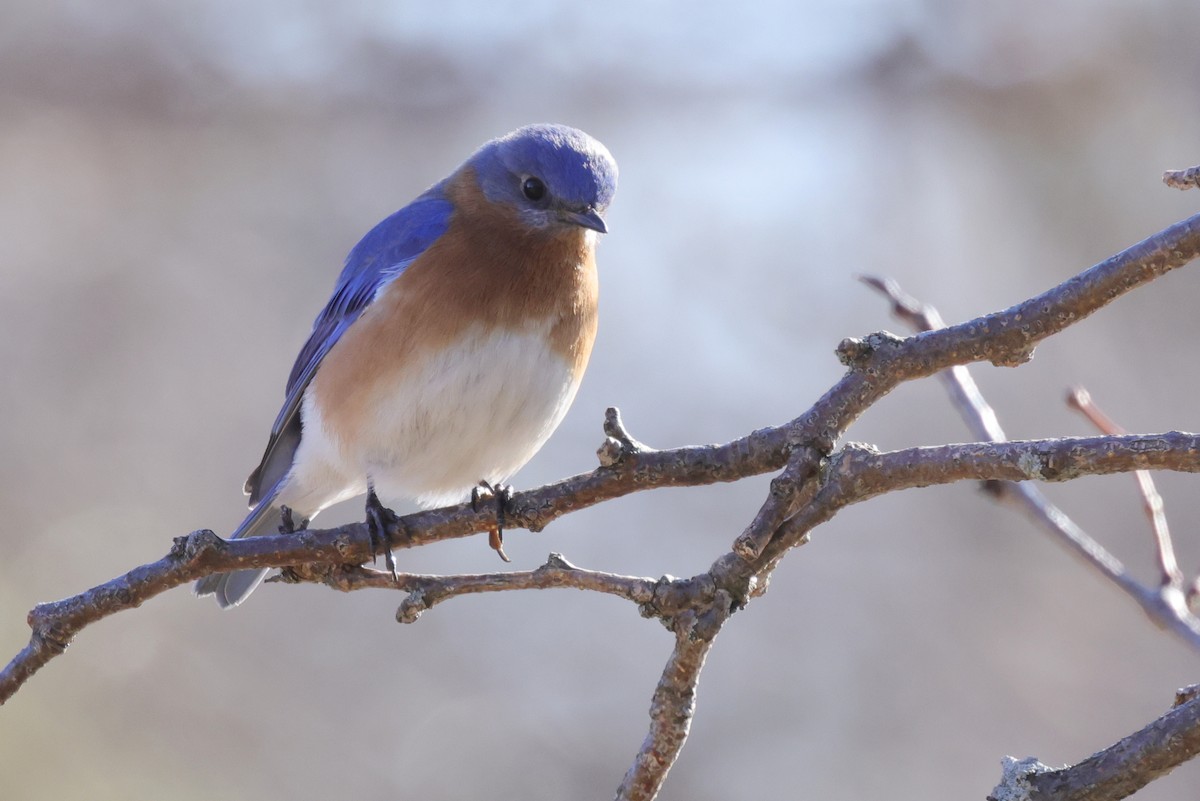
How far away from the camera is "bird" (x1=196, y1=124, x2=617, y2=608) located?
11.6 feet

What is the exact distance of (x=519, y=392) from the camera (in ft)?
11.6

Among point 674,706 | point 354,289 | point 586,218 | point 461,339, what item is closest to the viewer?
point 674,706

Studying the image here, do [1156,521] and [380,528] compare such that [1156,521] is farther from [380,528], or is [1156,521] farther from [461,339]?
[461,339]

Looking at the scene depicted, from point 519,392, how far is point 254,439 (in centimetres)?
453

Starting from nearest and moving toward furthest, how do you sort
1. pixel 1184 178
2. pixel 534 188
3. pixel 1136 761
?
pixel 1136 761 → pixel 1184 178 → pixel 534 188

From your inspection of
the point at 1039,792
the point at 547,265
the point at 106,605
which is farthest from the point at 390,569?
the point at 1039,792

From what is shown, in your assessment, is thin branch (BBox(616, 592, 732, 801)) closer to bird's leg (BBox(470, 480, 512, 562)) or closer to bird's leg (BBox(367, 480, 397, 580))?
bird's leg (BBox(470, 480, 512, 562))

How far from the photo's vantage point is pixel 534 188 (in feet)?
12.6

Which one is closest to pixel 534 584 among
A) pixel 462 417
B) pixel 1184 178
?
pixel 462 417

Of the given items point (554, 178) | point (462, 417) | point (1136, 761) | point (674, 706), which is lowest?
point (1136, 761)

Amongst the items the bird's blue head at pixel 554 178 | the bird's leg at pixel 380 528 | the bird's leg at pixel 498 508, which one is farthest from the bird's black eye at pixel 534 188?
the bird's leg at pixel 380 528

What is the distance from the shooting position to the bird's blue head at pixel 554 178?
3752mm

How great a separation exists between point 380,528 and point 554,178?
1.32 metres

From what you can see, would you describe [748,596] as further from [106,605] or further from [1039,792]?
[106,605]
